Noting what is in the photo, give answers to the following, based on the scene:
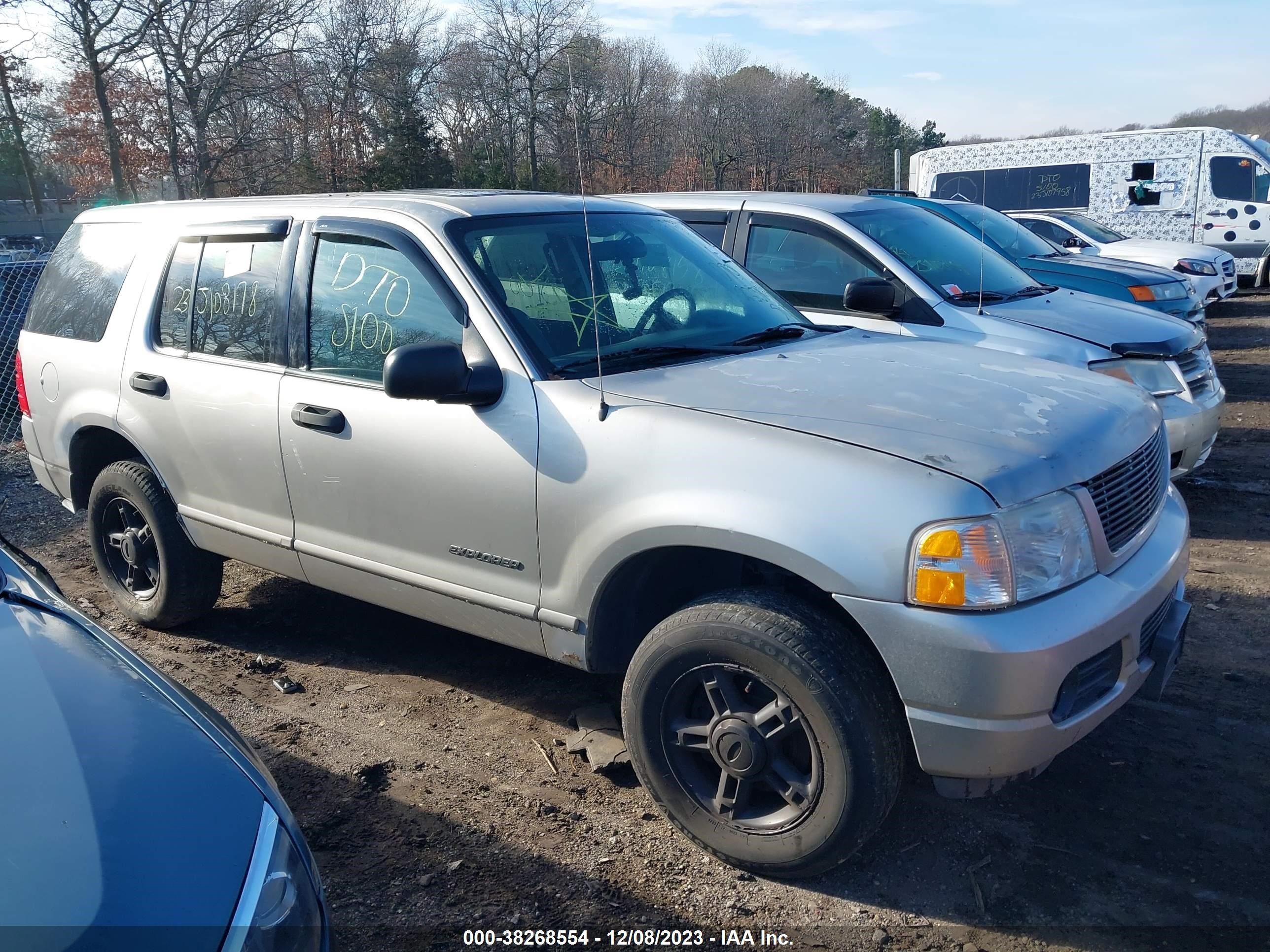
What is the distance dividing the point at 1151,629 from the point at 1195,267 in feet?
43.8

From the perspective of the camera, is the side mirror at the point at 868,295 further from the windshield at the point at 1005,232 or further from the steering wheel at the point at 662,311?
the windshield at the point at 1005,232

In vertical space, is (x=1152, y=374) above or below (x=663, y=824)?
above

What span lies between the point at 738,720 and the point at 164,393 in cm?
289

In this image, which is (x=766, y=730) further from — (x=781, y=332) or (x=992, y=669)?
(x=781, y=332)

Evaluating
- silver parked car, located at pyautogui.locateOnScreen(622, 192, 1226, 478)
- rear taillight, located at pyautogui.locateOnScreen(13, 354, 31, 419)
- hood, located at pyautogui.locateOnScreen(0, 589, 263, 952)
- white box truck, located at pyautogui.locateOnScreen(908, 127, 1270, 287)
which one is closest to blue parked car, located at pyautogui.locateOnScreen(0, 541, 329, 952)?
hood, located at pyautogui.locateOnScreen(0, 589, 263, 952)

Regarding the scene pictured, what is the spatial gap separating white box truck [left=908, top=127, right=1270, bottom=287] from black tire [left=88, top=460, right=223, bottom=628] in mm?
14633

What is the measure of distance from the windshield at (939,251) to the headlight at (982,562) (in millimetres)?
3811

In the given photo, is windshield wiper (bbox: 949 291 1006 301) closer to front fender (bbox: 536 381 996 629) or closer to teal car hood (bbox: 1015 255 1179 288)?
teal car hood (bbox: 1015 255 1179 288)

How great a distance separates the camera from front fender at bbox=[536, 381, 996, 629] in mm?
2539

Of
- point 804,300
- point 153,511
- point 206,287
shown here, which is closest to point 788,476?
point 206,287

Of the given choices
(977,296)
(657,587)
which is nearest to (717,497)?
(657,587)

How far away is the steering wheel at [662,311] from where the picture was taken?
3.61 m

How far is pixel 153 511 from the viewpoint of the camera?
4.52 m

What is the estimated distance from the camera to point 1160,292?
941 centimetres
